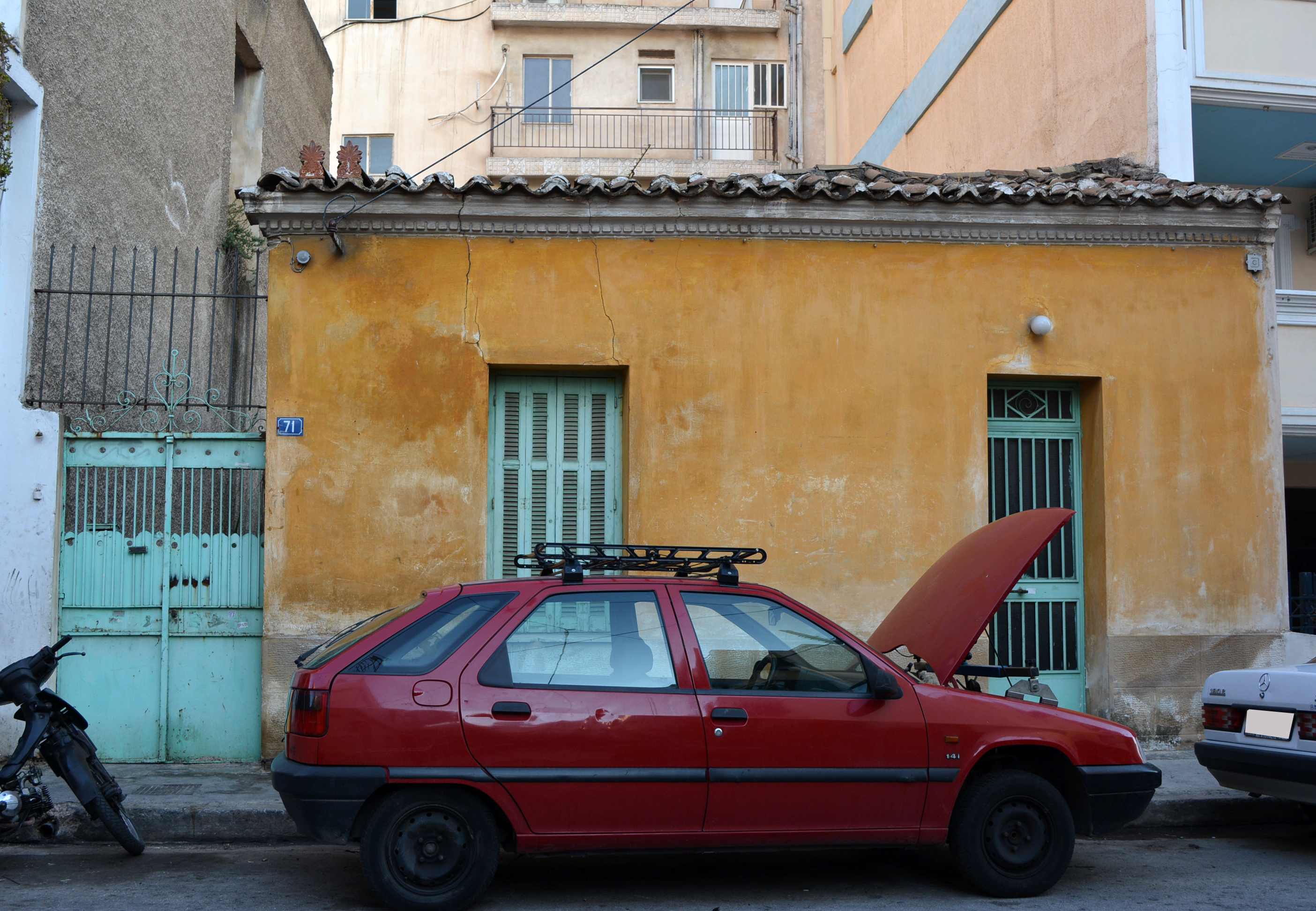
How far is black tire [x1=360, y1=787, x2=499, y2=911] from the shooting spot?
4.62 m

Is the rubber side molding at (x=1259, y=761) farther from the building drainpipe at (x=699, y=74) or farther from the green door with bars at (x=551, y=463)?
the building drainpipe at (x=699, y=74)

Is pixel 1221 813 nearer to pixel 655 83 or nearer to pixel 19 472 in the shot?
pixel 19 472

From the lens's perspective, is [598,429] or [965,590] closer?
[965,590]

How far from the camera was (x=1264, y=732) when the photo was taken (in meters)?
5.95

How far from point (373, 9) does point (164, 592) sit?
1965 centimetres

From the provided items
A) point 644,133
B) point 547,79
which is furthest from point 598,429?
point 547,79

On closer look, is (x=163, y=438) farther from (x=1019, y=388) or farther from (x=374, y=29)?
(x=374, y=29)

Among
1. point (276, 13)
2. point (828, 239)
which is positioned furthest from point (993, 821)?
point (276, 13)

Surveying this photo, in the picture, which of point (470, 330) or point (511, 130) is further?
point (511, 130)

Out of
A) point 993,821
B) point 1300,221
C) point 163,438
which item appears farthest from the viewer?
point 1300,221

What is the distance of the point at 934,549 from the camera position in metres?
8.09

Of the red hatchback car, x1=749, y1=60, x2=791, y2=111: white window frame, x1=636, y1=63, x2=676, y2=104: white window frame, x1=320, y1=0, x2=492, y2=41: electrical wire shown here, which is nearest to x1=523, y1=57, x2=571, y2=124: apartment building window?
x1=636, y1=63, x2=676, y2=104: white window frame

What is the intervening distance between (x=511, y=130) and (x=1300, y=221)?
51.0 ft

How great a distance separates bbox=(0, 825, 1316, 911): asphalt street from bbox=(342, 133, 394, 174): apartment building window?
19.9 meters
